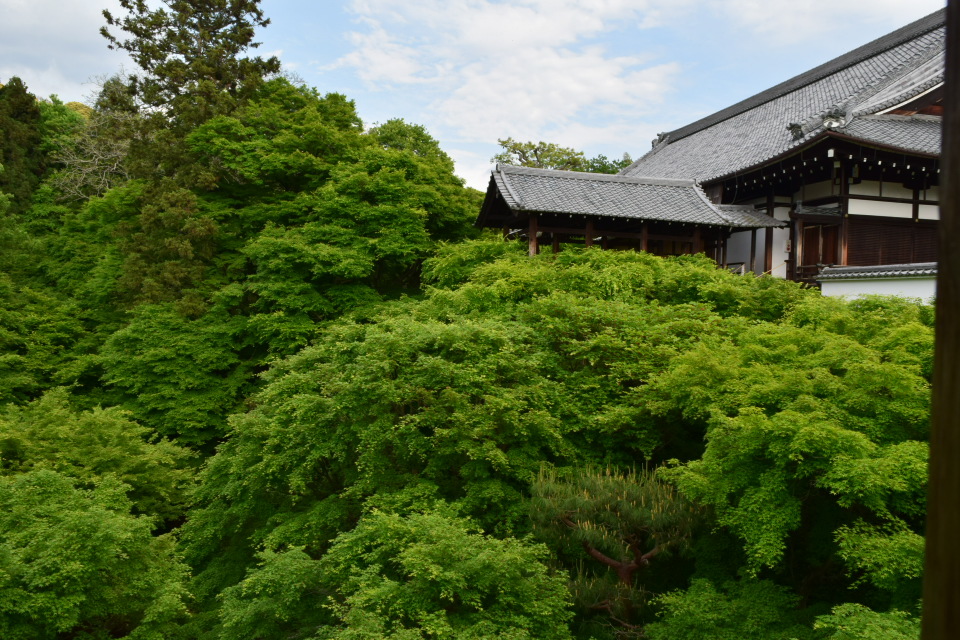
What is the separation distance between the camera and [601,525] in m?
7.11

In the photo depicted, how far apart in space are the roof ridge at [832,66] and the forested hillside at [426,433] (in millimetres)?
12489

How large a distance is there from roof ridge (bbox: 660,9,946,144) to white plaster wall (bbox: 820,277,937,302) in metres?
10.7

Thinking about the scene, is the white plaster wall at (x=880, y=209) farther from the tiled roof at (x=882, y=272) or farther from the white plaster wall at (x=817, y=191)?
the tiled roof at (x=882, y=272)

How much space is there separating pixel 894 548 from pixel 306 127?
18641mm

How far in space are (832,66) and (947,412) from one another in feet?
84.7

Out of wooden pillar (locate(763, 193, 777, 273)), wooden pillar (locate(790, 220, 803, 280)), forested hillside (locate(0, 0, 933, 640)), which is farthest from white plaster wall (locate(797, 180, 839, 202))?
forested hillside (locate(0, 0, 933, 640))

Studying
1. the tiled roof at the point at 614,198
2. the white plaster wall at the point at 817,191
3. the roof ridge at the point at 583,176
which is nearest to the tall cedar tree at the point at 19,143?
the roof ridge at the point at 583,176

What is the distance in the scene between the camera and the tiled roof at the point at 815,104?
52.5ft

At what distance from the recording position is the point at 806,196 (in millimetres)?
16234

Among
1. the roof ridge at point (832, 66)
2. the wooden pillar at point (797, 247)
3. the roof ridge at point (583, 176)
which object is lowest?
the wooden pillar at point (797, 247)

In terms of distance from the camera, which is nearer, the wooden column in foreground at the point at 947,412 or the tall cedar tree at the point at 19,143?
the wooden column in foreground at the point at 947,412

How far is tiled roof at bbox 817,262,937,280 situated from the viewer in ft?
35.5

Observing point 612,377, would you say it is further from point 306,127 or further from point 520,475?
point 306,127

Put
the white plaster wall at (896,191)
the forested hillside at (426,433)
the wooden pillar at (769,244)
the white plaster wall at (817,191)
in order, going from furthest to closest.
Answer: the wooden pillar at (769,244)
the white plaster wall at (817,191)
the white plaster wall at (896,191)
the forested hillside at (426,433)
